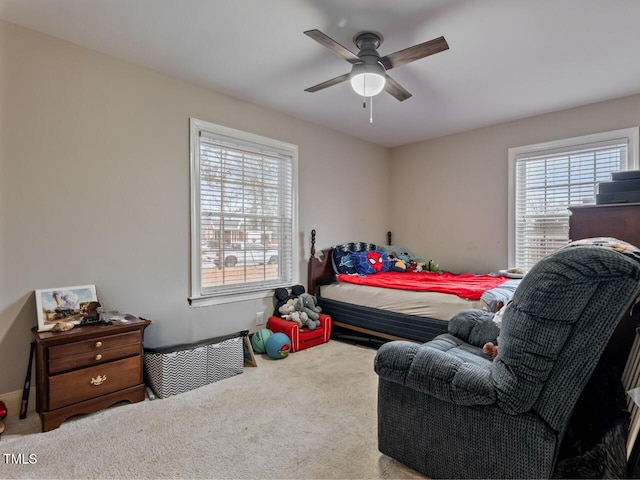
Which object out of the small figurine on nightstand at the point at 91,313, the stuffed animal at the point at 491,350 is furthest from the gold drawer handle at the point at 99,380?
the stuffed animal at the point at 491,350

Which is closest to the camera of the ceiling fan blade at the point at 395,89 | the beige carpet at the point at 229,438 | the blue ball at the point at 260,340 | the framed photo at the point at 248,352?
the beige carpet at the point at 229,438

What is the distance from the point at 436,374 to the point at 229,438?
1.28 m

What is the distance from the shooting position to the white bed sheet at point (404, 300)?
2.90 metres

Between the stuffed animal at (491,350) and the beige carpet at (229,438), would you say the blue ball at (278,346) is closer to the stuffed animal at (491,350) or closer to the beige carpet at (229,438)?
the beige carpet at (229,438)

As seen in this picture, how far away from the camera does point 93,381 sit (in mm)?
2193

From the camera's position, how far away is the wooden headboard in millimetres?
4035

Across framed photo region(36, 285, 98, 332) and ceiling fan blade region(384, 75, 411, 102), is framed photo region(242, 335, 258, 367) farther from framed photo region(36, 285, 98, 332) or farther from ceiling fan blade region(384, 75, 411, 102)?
ceiling fan blade region(384, 75, 411, 102)

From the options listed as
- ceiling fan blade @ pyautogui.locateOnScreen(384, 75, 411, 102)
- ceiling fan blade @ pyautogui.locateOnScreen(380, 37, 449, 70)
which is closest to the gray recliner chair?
ceiling fan blade @ pyautogui.locateOnScreen(380, 37, 449, 70)

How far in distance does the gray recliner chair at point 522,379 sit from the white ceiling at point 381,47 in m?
1.77

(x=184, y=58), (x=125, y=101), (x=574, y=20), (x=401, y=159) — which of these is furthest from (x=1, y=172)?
(x=401, y=159)

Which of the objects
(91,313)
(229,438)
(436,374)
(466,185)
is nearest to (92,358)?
(91,313)

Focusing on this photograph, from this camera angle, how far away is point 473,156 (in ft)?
14.4

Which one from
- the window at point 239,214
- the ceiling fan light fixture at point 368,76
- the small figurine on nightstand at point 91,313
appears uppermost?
the ceiling fan light fixture at point 368,76

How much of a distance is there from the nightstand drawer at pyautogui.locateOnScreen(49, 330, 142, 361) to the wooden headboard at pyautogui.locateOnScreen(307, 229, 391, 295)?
2.06m
